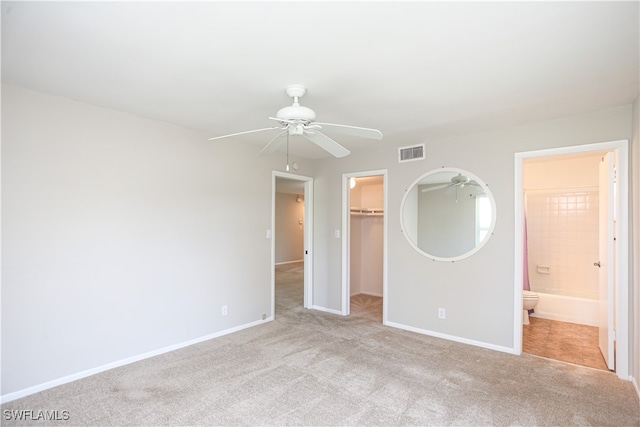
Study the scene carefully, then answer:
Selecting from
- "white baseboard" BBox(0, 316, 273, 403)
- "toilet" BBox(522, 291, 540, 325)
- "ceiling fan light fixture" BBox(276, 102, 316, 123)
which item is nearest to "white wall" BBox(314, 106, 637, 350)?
"toilet" BBox(522, 291, 540, 325)

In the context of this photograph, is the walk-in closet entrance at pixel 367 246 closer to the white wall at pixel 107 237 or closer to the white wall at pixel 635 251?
the white wall at pixel 107 237

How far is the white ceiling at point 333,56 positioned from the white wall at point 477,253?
1.00 feet

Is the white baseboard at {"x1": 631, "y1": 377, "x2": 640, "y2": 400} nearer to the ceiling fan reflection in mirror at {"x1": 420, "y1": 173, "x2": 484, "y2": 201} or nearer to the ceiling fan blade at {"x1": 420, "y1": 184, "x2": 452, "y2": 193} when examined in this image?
the ceiling fan reflection in mirror at {"x1": 420, "y1": 173, "x2": 484, "y2": 201}

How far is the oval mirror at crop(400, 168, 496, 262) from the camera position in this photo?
11.9ft

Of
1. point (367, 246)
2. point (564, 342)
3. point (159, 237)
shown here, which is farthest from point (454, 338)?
point (159, 237)

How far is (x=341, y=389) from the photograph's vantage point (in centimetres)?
260

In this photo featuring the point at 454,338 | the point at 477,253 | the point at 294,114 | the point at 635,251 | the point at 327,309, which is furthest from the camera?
the point at 327,309

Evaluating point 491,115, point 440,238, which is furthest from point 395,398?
point 491,115

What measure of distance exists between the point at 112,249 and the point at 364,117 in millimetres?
2603

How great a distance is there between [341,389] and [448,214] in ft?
7.77

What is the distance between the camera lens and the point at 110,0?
1.50 metres

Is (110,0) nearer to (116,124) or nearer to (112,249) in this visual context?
(116,124)

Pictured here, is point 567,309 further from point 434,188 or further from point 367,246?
point 367,246

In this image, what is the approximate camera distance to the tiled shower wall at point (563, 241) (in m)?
4.80
